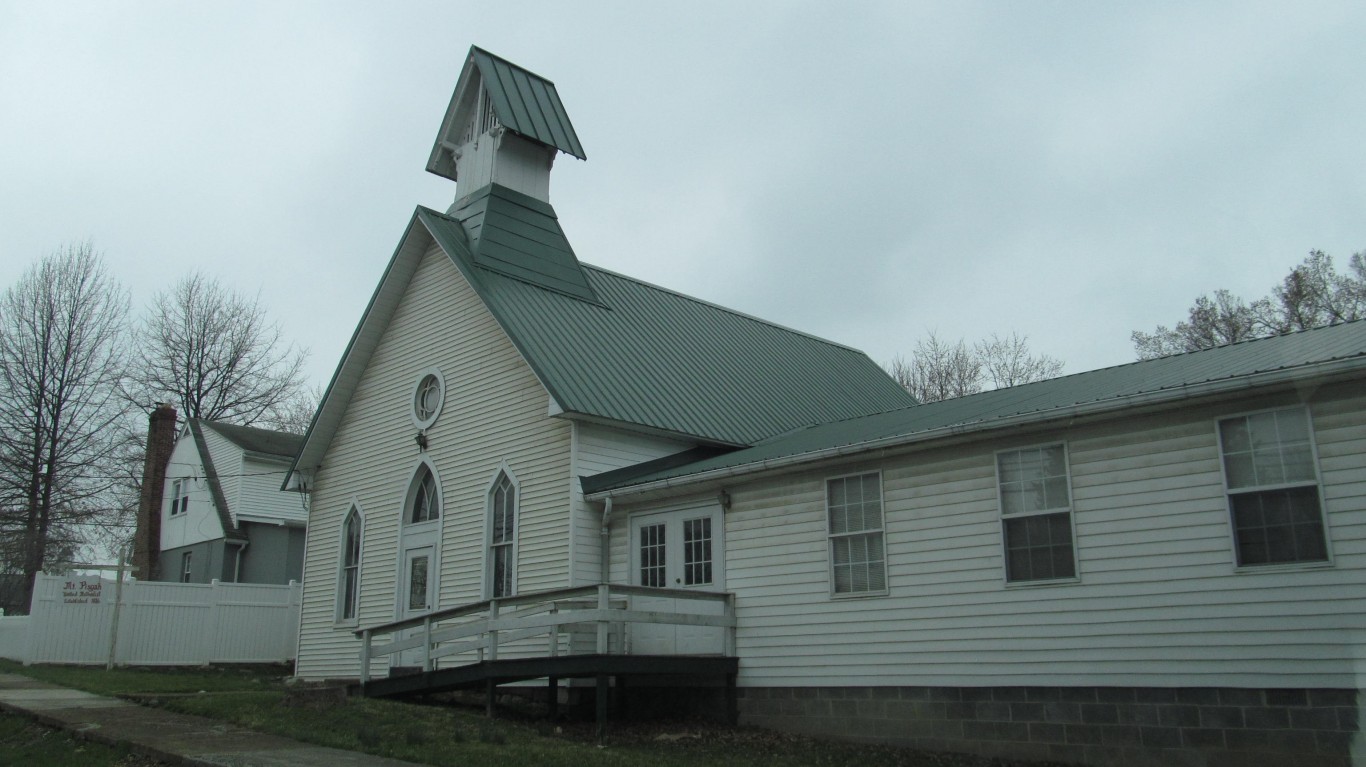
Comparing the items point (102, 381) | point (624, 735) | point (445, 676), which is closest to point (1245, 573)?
point (624, 735)

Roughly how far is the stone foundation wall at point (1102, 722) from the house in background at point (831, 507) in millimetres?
30

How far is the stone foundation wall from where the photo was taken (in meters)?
10.2

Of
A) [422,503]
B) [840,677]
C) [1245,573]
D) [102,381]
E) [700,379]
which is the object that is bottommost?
[840,677]

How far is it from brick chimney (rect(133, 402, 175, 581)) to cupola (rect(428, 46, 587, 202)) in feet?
53.6

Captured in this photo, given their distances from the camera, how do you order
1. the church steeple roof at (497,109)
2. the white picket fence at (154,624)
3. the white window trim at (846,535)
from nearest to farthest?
the white window trim at (846,535)
the church steeple roof at (497,109)
the white picket fence at (154,624)

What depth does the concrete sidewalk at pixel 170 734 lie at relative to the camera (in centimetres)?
1146

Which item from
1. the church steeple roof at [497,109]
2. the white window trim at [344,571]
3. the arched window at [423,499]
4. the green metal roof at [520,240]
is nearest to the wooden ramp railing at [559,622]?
the arched window at [423,499]

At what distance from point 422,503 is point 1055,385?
1196 centimetres

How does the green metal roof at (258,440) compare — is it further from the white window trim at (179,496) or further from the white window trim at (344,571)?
the white window trim at (344,571)

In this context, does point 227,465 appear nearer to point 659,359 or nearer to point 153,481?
point 153,481

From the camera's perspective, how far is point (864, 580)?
562 inches

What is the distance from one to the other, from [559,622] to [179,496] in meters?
28.3

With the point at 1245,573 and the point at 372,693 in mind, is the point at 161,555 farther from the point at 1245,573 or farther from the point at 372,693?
the point at 1245,573

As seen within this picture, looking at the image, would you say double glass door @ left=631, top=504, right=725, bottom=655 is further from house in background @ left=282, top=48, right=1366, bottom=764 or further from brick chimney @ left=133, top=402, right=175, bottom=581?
brick chimney @ left=133, top=402, right=175, bottom=581
